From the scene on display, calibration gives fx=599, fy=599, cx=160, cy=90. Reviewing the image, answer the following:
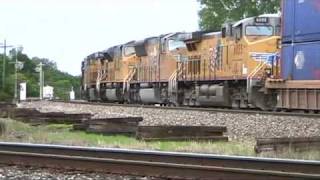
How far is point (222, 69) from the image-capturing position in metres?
24.3

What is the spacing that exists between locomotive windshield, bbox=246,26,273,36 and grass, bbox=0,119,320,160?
9.39 meters

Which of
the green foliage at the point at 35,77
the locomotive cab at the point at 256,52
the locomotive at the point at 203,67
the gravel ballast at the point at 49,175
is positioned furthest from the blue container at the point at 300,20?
the green foliage at the point at 35,77

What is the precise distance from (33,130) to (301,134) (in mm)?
6719

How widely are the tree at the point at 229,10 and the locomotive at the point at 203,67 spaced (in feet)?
64.2

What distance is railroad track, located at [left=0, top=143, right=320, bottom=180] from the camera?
23.9 ft

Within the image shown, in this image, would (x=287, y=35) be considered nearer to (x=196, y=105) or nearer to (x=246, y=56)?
(x=246, y=56)

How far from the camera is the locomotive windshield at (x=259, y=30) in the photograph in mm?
22734

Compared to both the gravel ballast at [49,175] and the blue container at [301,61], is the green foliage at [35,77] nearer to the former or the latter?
the blue container at [301,61]

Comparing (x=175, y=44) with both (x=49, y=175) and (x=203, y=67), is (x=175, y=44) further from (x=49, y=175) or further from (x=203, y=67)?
(x=49, y=175)

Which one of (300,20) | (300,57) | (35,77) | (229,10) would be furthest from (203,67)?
(35,77)

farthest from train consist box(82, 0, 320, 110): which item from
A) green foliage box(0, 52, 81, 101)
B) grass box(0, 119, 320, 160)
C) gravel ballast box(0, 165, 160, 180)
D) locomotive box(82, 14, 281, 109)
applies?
green foliage box(0, 52, 81, 101)

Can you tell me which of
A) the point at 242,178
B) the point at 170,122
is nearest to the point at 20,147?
the point at 242,178

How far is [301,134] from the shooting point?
1361 centimetres

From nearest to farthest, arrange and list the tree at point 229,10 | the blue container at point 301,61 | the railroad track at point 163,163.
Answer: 1. the railroad track at point 163,163
2. the blue container at point 301,61
3. the tree at point 229,10
